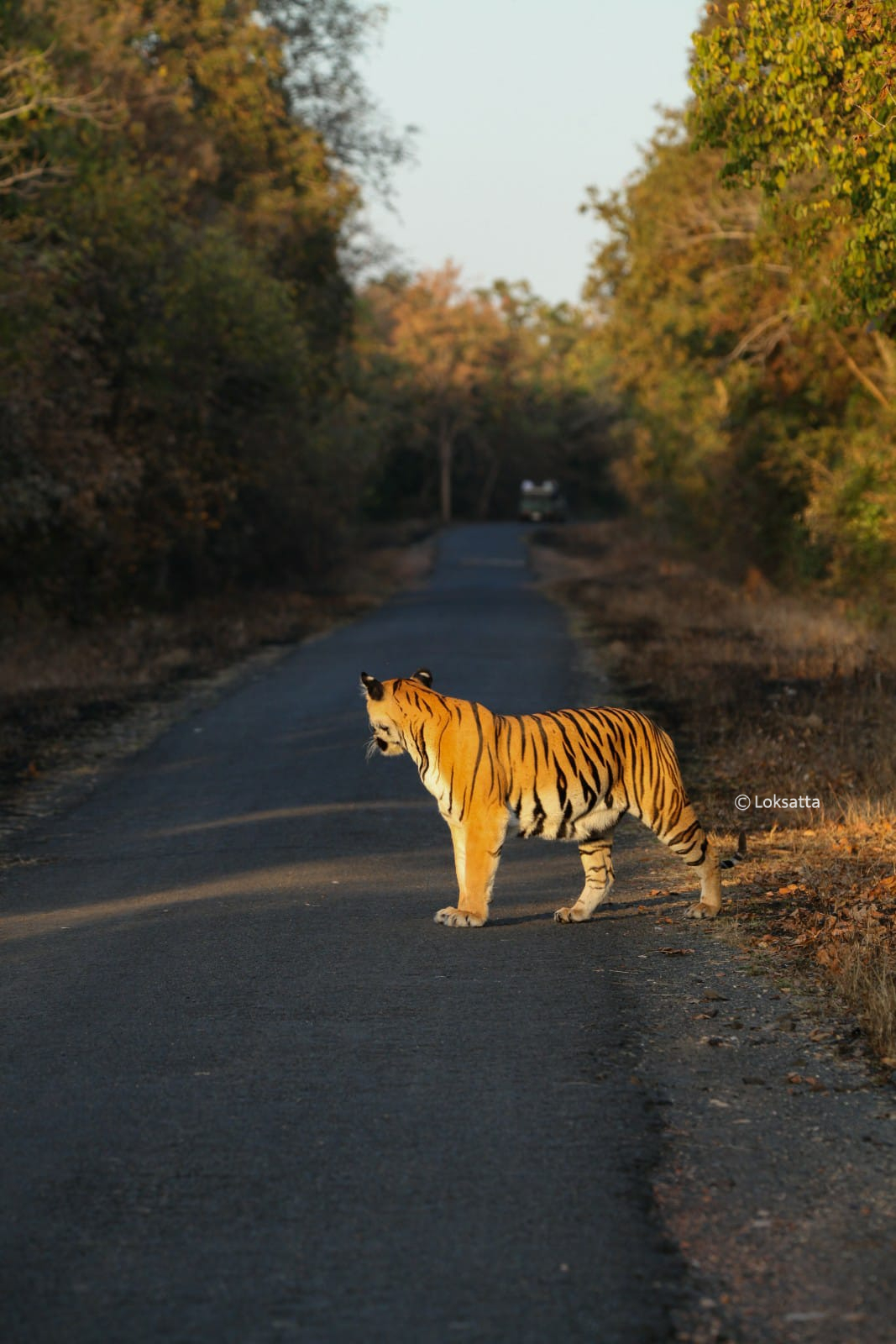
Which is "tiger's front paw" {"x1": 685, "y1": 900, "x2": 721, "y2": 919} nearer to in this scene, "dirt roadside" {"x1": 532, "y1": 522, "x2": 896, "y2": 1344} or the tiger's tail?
"dirt roadside" {"x1": 532, "y1": 522, "x2": 896, "y2": 1344}

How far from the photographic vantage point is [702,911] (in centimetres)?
884

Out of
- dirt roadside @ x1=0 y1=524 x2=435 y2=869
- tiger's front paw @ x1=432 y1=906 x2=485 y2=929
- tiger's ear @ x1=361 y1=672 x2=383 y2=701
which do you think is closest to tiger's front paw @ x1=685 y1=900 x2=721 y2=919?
tiger's front paw @ x1=432 y1=906 x2=485 y2=929

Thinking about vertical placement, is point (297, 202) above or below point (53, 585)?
above

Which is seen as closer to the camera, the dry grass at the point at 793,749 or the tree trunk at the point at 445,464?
the dry grass at the point at 793,749

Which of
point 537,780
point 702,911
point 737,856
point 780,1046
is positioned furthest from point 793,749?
point 780,1046

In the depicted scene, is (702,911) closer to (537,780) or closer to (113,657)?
(537,780)

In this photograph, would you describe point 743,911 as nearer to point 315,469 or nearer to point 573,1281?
point 573,1281

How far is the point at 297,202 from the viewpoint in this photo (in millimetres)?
36188

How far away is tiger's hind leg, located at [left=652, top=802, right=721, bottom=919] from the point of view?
8617mm

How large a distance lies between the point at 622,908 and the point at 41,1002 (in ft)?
10.9

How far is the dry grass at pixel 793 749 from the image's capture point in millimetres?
8180

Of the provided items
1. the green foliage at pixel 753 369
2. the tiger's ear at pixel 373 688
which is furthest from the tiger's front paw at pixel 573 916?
the green foliage at pixel 753 369

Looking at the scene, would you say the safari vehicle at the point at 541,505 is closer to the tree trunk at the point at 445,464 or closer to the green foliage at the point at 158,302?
the tree trunk at the point at 445,464

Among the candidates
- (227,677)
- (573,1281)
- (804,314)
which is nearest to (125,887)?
(573,1281)
